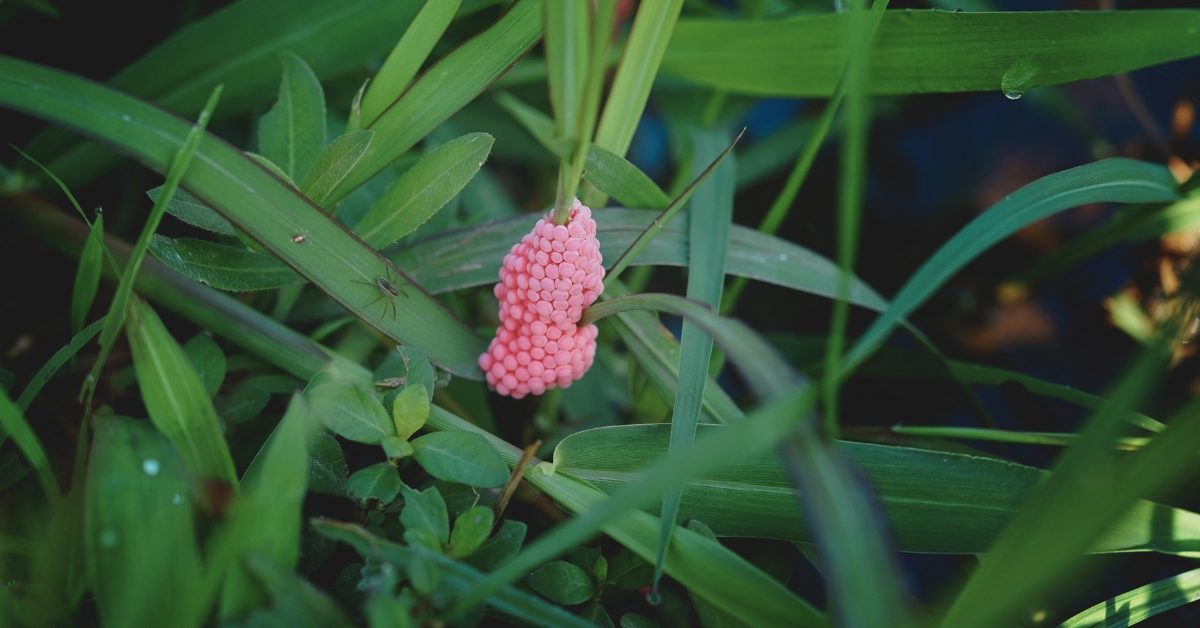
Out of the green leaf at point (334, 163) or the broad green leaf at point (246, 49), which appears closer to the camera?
the green leaf at point (334, 163)

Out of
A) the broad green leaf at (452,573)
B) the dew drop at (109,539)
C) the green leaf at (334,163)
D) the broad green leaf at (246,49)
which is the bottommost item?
the dew drop at (109,539)

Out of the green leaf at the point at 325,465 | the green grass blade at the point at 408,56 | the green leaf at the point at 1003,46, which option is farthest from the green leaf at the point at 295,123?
the green leaf at the point at 1003,46

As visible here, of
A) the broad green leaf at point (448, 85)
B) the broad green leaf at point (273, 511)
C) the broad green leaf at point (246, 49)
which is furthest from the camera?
the broad green leaf at point (246, 49)

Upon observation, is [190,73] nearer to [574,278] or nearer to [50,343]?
[50,343]

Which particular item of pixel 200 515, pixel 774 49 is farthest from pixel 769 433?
pixel 774 49

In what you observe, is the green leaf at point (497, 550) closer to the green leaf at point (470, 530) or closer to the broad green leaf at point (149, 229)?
the green leaf at point (470, 530)

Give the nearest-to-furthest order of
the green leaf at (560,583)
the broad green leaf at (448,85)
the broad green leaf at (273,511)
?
the broad green leaf at (273,511) → the green leaf at (560,583) → the broad green leaf at (448,85)

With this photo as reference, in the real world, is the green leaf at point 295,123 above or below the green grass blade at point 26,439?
above

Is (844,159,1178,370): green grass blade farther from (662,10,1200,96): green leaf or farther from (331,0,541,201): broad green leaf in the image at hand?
(331,0,541,201): broad green leaf
